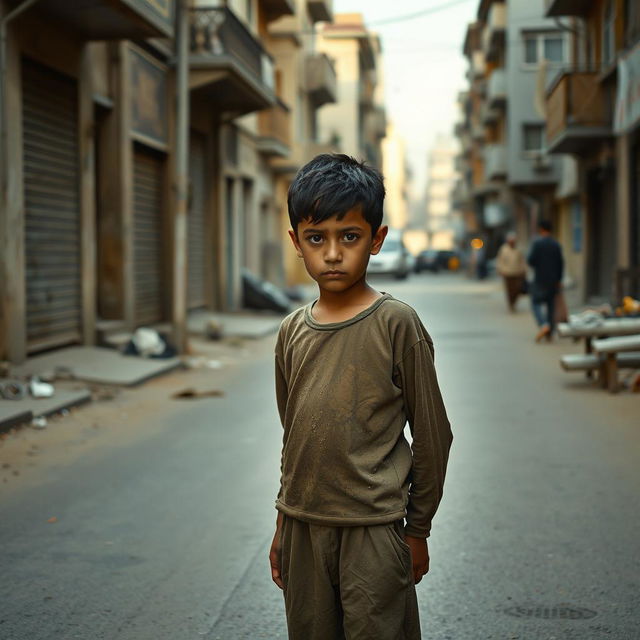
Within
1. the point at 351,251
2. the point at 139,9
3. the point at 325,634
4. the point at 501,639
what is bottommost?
the point at 501,639

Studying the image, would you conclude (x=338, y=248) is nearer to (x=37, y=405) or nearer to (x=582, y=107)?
(x=37, y=405)

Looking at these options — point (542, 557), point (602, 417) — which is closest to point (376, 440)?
point (542, 557)

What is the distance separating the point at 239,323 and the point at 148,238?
2.91m

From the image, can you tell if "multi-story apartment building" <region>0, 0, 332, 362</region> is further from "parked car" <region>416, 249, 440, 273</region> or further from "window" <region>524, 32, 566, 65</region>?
"parked car" <region>416, 249, 440, 273</region>

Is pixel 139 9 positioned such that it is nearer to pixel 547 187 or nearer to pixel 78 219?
pixel 78 219

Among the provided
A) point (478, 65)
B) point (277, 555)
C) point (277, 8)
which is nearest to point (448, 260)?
point (478, 65)

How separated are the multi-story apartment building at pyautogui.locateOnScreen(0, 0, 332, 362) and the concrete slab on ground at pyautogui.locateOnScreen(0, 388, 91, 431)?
54.2 inches

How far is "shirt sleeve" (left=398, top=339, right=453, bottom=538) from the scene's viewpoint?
2.49 m

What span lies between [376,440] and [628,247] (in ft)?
64.1

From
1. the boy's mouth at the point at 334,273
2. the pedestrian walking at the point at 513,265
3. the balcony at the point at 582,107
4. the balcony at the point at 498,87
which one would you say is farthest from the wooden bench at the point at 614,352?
the balcony at the point at 498,87

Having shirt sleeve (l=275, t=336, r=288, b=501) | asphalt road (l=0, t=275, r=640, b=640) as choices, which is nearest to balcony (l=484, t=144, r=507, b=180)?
asphalt road (l=0, t=275, r=640, b=640)

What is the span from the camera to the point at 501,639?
3754 millimetres

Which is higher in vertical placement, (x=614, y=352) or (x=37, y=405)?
(x=614, y=352)

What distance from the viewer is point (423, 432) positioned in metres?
2.52
